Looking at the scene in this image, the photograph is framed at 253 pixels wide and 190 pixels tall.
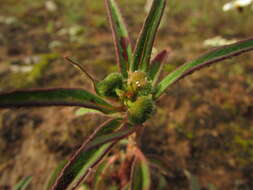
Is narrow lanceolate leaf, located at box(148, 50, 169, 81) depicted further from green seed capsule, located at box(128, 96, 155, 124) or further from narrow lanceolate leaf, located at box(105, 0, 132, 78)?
green seed capsule, located at box(128, 96, 155, 124)

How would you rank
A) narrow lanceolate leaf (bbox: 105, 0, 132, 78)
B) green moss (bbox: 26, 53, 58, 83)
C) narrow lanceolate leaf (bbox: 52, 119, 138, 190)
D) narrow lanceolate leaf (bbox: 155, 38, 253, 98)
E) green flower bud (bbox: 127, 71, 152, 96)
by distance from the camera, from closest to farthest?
narrow lanceolate leaf (bbox: 52, 119, 138, 190)
narrow lanceolate leaf (bbox: 155, 38, 253, 98)
green flower bud (bbox: 127, 71, 152, 96)
narrow lanceolate leaf (bbox: 105, 0, 132, 78)
green moss (bbox: 26, 53, 58, 83)

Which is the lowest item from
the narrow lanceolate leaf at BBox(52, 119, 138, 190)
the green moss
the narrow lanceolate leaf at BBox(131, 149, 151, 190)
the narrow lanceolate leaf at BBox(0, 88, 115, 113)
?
the narrow lanceolate leaf at BBox(131, 149, 151, 190)

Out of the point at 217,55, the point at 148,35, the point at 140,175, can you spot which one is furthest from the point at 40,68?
the point at 217,55

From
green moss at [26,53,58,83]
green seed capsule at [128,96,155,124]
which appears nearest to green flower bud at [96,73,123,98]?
green seed capsule at [128,96,155,124]

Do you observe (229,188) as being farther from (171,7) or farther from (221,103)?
(171,7)

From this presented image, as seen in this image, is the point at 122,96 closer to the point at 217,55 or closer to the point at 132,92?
the point at 132,92

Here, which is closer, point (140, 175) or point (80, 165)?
Result: point (80, 165)
